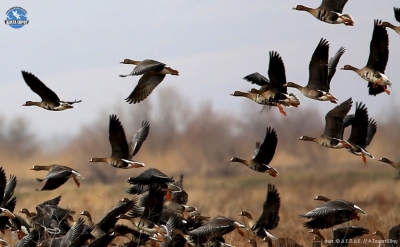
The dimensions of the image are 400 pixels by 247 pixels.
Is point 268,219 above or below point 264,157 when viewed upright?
below

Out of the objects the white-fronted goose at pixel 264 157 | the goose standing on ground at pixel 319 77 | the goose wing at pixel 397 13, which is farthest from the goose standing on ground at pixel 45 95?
the goose wing at pixel 397 13

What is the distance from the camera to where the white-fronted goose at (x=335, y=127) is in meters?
11.7

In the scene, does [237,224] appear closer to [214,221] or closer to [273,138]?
[214,221]

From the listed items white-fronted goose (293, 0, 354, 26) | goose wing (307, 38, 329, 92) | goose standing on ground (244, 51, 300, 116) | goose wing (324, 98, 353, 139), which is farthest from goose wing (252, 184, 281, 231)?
white-fronted goose (293, 0, 354, 26)

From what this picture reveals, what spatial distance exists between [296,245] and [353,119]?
196 cm

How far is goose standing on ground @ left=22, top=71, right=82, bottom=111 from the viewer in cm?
1144

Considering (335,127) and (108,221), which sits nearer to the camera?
(108,221)

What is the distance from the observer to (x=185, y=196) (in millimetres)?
12211

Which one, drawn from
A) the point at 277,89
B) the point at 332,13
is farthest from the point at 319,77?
the point at 332,13

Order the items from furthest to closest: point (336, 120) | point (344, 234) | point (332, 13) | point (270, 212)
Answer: point (336, 120) < point (332, 13) < point (270, 212) < point (344, 234)

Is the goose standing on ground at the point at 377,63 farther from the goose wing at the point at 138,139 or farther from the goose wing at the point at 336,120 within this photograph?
the goose wing at the point at 138,139

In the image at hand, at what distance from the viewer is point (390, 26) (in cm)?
1270

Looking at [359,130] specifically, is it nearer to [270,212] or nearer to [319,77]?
[319,77]

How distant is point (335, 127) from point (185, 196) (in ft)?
6.76
